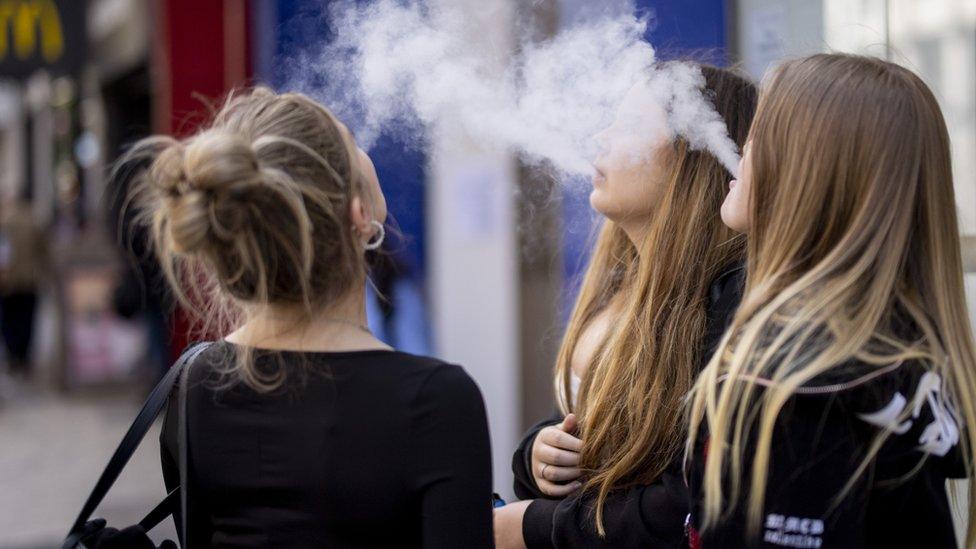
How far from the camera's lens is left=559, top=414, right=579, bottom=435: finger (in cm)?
220

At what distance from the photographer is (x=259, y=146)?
5.76 ft

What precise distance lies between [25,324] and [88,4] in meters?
4.16

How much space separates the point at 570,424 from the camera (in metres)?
2.20

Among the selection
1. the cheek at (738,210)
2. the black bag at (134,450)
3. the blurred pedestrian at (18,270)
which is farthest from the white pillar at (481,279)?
the blurred pedestrian at (18,270)

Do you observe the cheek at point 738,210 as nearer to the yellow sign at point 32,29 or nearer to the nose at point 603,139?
the nose at point 603,139

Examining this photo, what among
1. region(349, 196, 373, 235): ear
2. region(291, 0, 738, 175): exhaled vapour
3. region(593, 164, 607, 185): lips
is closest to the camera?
region(349, 196, 373, 235): ear

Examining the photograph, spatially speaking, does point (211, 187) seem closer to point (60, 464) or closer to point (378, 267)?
point (378, 267)

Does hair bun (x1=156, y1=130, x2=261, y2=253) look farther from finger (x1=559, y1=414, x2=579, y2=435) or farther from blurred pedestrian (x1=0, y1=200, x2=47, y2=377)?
blurred pedestrian (x1=0, y1=200, x2=47, y2=377)

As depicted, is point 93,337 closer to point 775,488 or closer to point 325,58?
point 325,58

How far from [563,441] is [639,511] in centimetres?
23

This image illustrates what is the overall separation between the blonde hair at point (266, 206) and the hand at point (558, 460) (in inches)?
22.0

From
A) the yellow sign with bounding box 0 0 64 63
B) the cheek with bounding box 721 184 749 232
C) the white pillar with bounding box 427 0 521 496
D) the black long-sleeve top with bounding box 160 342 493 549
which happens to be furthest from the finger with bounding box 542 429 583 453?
the yellow sign with bounding box 0 0 64 63

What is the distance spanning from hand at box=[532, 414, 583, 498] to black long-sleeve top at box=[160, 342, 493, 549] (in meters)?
0.42

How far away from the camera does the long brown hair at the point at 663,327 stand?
6.73 feet
